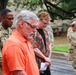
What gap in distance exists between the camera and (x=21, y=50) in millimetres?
3984

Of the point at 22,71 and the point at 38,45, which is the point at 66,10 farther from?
the point at 22,71

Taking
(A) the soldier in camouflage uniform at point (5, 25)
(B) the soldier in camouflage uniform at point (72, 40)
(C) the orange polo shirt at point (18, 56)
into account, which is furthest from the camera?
(B) the soldier in camouflage uniform at point (72, 40)

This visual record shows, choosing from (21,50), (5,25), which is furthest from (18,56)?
(5,25)

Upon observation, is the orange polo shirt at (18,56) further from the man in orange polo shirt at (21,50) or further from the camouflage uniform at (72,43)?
the camouflage uniform at (72,43)

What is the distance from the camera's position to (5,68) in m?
4.14

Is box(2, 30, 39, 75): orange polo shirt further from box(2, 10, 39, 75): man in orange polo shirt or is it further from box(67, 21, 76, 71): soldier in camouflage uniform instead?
box(67, 21, 76, 71): soldier in camouflage uniform

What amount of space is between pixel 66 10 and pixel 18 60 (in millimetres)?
27585

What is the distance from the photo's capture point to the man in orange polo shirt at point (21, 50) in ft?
12.9

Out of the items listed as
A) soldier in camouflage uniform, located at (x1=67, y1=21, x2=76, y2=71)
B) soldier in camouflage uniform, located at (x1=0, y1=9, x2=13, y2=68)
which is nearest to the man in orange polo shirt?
soldier in camouflage uniform, located at (x1=0, y1=9, x2=13, y2=68)

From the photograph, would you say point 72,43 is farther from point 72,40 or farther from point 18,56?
point 18,56

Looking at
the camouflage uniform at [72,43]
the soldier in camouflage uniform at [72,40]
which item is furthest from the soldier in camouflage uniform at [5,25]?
the camouflage uniform at [72,43]

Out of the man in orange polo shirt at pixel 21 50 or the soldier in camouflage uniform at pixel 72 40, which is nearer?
the man in orange polo shirt at pixel 21 50

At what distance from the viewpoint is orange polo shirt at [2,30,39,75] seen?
12.9 feet

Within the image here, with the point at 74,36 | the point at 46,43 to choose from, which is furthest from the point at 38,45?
the point at 74,36
